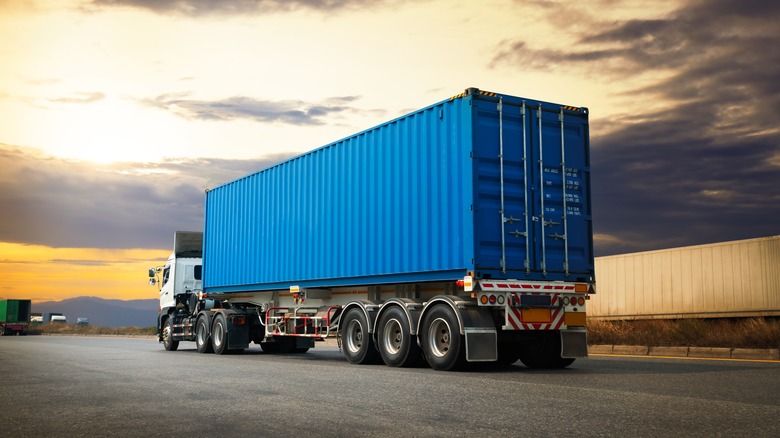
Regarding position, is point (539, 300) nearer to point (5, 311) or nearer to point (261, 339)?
point (261, 339)

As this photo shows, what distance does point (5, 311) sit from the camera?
199 ft

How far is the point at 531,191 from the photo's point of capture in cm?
1328

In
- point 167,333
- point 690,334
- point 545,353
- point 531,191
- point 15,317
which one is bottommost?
point 545,353

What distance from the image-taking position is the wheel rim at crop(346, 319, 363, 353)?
15.0 m

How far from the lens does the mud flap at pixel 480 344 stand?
11977 mm

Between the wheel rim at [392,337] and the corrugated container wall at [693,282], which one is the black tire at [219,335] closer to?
the wheel rim at [392,337]

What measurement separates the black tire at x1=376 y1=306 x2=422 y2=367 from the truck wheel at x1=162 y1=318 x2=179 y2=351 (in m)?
10.7

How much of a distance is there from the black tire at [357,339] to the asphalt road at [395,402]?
5.65 feet

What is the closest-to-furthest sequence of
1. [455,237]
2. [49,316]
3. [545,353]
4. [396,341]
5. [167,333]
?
[455,237], [545,353], [396,341], [167,333], [49,316]

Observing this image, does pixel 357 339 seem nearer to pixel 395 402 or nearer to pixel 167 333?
pixel 395 402

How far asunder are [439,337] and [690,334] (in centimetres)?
801

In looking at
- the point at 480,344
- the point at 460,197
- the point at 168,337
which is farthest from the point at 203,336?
the point at 480,344

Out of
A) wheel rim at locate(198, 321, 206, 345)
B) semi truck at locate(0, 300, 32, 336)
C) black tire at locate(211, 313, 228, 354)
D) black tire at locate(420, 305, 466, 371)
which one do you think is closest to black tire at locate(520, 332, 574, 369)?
black tire at locate(420, 305, 466, 371)

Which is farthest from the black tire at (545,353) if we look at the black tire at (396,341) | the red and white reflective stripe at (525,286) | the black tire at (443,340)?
the black tire at (396,341)
